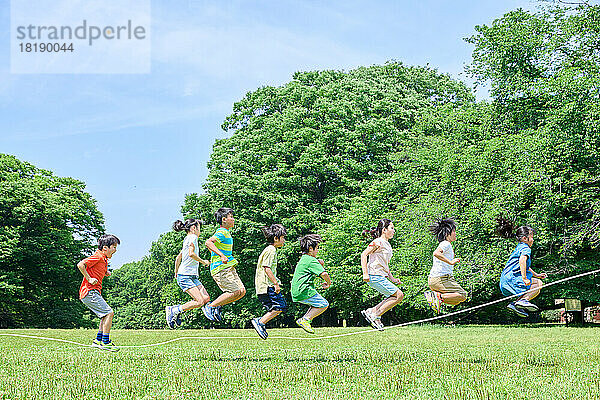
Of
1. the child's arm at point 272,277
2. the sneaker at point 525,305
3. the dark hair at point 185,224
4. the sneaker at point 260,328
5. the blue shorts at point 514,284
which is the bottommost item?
the sneaker at point 260,328

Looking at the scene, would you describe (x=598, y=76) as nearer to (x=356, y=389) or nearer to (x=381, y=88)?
(x=381, y=88)

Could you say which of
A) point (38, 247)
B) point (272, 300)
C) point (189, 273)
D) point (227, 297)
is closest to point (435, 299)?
point (272, 300)

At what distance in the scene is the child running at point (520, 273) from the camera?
1150 centimetres

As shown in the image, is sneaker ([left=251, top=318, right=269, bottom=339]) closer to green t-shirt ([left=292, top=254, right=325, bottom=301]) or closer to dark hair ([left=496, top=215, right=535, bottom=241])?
green t-shirt ([left=292, top=254, right=325, bottom=301])

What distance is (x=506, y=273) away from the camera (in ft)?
38.9

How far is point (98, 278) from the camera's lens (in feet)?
39.5

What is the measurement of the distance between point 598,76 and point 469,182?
753 cm

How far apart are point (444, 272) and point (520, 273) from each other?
144cm

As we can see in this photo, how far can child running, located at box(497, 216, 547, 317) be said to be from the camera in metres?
11.5

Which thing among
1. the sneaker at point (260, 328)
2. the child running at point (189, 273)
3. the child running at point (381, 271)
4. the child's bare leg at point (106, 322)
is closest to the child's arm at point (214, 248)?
the child running at point (189, 273)

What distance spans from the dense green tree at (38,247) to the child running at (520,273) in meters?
35.6

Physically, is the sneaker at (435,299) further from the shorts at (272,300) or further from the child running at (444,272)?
the shorts at (272,300)

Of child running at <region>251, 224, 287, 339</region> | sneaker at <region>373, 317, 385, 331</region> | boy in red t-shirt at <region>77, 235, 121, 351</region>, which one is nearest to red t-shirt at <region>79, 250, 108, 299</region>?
boy in red t-shirt at <region>77, 235, 121, 351</region>

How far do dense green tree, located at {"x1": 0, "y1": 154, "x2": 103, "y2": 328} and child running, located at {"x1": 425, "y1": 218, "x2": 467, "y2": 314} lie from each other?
114ft
